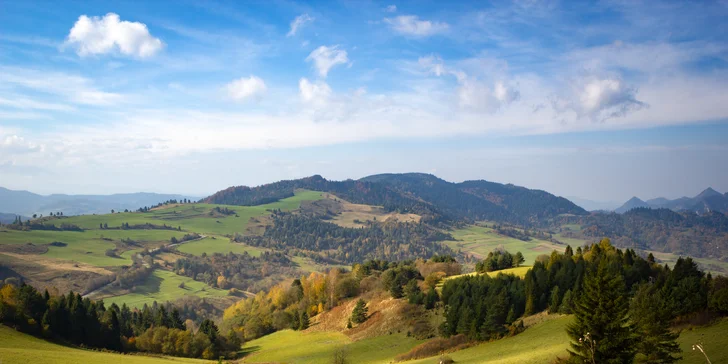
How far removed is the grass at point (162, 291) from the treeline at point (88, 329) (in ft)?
242

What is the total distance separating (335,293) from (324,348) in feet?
99.5

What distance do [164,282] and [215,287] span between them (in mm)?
21185

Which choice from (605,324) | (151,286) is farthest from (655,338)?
(151,286)

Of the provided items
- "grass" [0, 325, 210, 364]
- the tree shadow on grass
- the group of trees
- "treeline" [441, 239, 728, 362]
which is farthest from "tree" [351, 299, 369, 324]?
the tree shadow on grass

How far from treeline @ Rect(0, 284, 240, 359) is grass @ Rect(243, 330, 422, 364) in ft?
23.8

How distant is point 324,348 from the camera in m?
67.2

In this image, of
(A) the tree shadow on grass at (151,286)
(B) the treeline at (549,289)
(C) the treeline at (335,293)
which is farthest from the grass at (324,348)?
(A) the tree shadow on grass at (151,286)

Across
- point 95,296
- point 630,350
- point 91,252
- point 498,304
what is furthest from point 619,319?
point 91,252

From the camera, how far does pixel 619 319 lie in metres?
25.9

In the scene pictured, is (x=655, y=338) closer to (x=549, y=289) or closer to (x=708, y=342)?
(x=708, y=342)

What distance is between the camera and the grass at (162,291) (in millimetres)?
148375

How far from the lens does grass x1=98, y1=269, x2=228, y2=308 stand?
148375 millimetres

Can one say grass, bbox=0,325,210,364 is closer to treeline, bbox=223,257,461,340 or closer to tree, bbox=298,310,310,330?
tree, bbox=298,310,310,330

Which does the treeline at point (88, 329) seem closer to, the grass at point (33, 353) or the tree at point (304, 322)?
the grass at point (33, 353)
